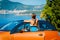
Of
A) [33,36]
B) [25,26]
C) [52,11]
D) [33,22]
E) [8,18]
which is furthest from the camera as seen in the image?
[52,11]

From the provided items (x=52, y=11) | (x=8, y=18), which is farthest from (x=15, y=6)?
(x=52, y=11)

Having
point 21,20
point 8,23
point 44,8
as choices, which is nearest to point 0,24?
point 8,23

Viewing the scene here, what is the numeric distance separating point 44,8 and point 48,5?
0.19m

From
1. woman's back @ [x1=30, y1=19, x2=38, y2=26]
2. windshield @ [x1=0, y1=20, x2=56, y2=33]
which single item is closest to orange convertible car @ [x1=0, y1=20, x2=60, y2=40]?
windshield @ [x1=0, y1=20, x2=56, y2=33]

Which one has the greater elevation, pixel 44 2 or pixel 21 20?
pixel 44 2

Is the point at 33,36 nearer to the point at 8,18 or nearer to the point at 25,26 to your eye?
the point at 25,26

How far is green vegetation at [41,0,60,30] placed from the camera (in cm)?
705

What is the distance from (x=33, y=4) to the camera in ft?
23.4

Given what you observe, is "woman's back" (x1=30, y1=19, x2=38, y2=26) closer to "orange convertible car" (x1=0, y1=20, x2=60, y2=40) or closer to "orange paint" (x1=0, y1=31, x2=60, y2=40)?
"orange convertible car" (x1=0, y1=20, x2=60, y2=40)

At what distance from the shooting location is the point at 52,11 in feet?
23.3

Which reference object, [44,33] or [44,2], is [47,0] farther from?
[44,33]

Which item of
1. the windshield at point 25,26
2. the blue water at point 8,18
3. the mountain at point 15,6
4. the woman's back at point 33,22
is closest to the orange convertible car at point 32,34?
the windshield at point 25,26

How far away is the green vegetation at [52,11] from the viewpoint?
23.1ft

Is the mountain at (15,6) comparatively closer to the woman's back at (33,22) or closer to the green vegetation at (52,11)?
the green vegetation at (52,11)
